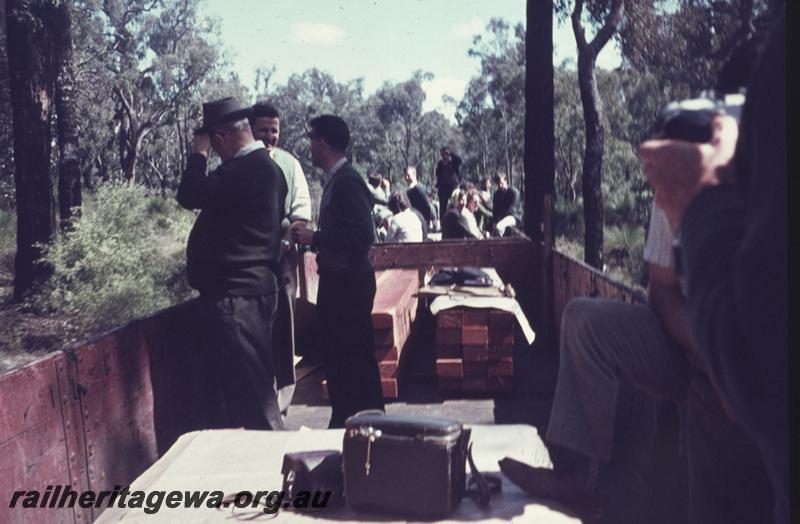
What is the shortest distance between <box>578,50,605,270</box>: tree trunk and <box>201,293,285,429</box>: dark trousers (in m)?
13.8

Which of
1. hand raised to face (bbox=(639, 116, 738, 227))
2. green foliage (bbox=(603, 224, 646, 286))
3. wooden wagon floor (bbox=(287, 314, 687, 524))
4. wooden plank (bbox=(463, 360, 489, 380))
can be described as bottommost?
green foliage (bbox=(603, 224, 646, 286))

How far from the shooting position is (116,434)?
11.7 feet

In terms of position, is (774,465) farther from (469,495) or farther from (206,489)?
(206,489)

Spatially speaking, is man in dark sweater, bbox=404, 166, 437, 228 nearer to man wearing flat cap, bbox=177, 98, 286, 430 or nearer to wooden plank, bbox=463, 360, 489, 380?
wooden plank, bbox=463, 360, 489, 380

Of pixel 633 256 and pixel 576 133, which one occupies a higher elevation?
pixel 576 133

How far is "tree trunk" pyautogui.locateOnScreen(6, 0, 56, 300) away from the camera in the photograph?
15.0 metres

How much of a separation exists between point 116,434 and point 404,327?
143 inches

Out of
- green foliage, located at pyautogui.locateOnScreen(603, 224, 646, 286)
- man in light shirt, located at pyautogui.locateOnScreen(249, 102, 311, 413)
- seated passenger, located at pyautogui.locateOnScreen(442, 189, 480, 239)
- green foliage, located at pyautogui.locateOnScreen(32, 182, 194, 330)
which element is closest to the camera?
man in light shirt, located at pyautogui.locateOnScreen(249, 102, 311, 413)

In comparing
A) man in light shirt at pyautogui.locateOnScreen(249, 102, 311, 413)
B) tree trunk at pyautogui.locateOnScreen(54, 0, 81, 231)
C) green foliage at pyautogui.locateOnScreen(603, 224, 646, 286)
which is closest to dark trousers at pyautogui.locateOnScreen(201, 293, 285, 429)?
man in light shirt at pyautogui.locateOnScreen(249, 102, 311, 413)

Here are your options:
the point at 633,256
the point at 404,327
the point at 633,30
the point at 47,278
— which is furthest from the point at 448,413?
the point at 633,256

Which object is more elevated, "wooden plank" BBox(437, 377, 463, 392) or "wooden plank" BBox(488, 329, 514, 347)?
"wooden plank" BBox(488, 329, 514, 347)

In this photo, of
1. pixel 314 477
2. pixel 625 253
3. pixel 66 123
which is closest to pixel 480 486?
pixel 314 477

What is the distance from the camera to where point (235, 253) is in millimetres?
4527

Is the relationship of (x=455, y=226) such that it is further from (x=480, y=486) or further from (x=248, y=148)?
(x=480, y=486)
